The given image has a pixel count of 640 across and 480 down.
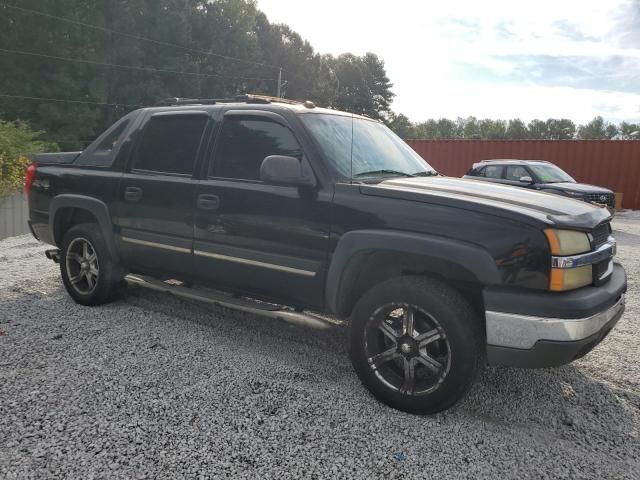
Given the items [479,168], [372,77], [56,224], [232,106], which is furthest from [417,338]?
[372,77]

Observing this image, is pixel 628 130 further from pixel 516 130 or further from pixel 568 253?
pixel 568 253

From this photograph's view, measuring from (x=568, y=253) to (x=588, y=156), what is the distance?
751 inches

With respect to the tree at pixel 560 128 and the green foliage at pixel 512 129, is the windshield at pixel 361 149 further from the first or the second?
the tree at pixel 560 128

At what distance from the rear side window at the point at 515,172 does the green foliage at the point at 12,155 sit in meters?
10.4

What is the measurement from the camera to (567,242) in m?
2.70

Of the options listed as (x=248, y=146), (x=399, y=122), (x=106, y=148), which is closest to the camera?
(x=248, y=146)

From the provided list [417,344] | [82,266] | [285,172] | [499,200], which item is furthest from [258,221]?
[82,266]

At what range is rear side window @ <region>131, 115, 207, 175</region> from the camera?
400cm

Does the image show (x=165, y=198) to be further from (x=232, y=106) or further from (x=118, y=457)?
(x=118, y=457)


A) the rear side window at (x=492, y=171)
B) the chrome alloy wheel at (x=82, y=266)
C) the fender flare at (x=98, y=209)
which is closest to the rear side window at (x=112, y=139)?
the fender flare at (x=98, y=209)

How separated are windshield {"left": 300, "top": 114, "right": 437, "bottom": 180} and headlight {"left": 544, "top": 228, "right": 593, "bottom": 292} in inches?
50.7

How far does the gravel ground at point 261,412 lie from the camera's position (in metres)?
2.50

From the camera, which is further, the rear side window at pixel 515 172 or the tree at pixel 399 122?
the tree at pixel 399 122

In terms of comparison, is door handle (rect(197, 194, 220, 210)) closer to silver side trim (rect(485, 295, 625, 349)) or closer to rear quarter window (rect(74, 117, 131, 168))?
rear quarter window (rect(74, 117, 131, 168))
